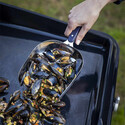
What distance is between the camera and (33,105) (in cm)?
89

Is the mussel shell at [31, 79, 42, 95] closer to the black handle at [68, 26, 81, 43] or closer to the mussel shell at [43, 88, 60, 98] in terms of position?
the mussel shell at [43, 88, 60, 98]

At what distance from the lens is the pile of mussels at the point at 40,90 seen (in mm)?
878

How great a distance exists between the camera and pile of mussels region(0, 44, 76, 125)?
88 cm

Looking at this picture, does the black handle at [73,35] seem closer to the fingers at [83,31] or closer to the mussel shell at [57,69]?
the fingers at [83,31]

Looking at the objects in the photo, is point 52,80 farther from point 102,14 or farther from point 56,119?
point 102,14

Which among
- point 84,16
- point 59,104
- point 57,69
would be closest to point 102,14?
point 84,16

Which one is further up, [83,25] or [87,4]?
[87,4]

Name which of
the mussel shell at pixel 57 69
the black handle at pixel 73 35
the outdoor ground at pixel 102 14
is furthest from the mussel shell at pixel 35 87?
the outdoor ground at pixel 102 14

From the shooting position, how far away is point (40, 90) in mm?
909

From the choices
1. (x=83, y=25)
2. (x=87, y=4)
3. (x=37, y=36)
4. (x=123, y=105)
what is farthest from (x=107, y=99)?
(x=123, y=105)

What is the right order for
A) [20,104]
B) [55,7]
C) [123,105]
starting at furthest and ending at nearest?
[55,7], [123,105], [20,104]

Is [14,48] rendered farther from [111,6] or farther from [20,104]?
[111,6]

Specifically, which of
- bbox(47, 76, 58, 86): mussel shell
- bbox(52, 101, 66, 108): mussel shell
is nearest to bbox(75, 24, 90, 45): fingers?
bbox(47, 76, 58, 86): mussel shell

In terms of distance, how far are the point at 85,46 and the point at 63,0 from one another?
3.85ft
